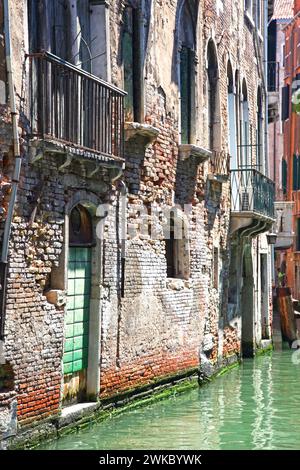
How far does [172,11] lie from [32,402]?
600 cm

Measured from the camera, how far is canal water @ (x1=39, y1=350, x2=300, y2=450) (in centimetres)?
957

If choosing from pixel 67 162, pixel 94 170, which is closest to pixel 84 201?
pixel 94 170

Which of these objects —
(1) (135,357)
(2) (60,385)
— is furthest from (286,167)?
(2) (60,385)

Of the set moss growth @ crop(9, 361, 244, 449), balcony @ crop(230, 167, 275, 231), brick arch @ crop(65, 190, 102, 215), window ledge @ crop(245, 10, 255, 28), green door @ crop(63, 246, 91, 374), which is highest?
window ledge @ crop(245, 10, 255, 28)

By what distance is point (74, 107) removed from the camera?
962cm

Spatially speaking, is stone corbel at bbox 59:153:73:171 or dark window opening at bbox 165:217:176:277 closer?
stone corbel at bbox 59:153:73:171

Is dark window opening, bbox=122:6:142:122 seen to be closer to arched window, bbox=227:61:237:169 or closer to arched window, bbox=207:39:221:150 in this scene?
arched window, bbox=207:39:221:150

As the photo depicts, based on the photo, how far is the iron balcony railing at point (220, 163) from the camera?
15.2 metres

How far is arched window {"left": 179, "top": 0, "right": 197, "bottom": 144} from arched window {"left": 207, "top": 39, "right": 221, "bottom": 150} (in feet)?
4.87

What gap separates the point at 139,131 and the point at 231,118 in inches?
231

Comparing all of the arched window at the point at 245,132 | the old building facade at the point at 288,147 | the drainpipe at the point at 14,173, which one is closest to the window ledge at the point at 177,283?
the drainpipe at the point at 14,173

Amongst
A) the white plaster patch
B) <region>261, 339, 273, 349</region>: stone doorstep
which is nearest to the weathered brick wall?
the white plaster patch

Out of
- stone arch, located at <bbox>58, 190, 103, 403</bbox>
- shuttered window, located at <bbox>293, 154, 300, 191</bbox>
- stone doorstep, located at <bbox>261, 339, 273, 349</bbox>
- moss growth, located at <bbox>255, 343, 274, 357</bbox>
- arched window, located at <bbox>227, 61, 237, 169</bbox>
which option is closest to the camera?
stone arch, located at <bbox>58, 190, 103, 403</bbox>

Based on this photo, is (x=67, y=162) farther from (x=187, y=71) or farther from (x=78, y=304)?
(x=187, y=71)
